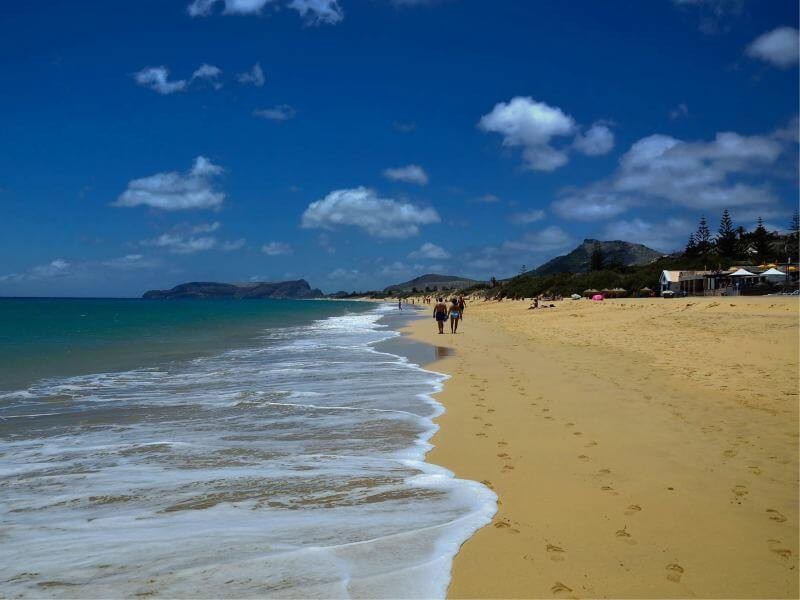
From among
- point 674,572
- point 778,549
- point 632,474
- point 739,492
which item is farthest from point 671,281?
point 674,572

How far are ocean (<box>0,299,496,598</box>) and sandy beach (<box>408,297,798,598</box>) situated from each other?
A: 0.47 m

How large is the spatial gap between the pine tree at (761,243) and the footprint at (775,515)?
98802 millimetres

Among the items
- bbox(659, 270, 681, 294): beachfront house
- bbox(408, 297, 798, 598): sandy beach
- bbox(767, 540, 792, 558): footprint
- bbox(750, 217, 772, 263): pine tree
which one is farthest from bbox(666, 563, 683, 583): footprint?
bbox(750, 217, 772, 263): pine tree

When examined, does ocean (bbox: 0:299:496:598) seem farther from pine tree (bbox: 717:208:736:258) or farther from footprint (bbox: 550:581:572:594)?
pine tree (bbox: 717:208:736:258)

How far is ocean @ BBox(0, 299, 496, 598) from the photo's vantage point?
3.99m

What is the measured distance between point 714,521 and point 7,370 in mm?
20279

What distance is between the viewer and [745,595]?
3605 millimetres

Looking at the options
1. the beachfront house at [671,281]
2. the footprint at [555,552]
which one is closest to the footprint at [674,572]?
the footprint at [555,552]

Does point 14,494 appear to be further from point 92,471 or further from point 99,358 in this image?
point 99,358

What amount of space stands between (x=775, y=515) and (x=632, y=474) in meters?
1.43

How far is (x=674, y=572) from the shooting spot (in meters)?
3.88

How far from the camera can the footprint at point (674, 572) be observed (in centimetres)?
380

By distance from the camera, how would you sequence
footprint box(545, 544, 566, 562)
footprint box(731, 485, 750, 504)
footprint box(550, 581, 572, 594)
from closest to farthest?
footprint box(550, 581, 572, 594) → footprint box(545, 544, 566, 562) → footprint box(731, 485, 750, 504)

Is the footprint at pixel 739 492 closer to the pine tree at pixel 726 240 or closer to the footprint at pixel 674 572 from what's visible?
the footprint at pixel 674 572
